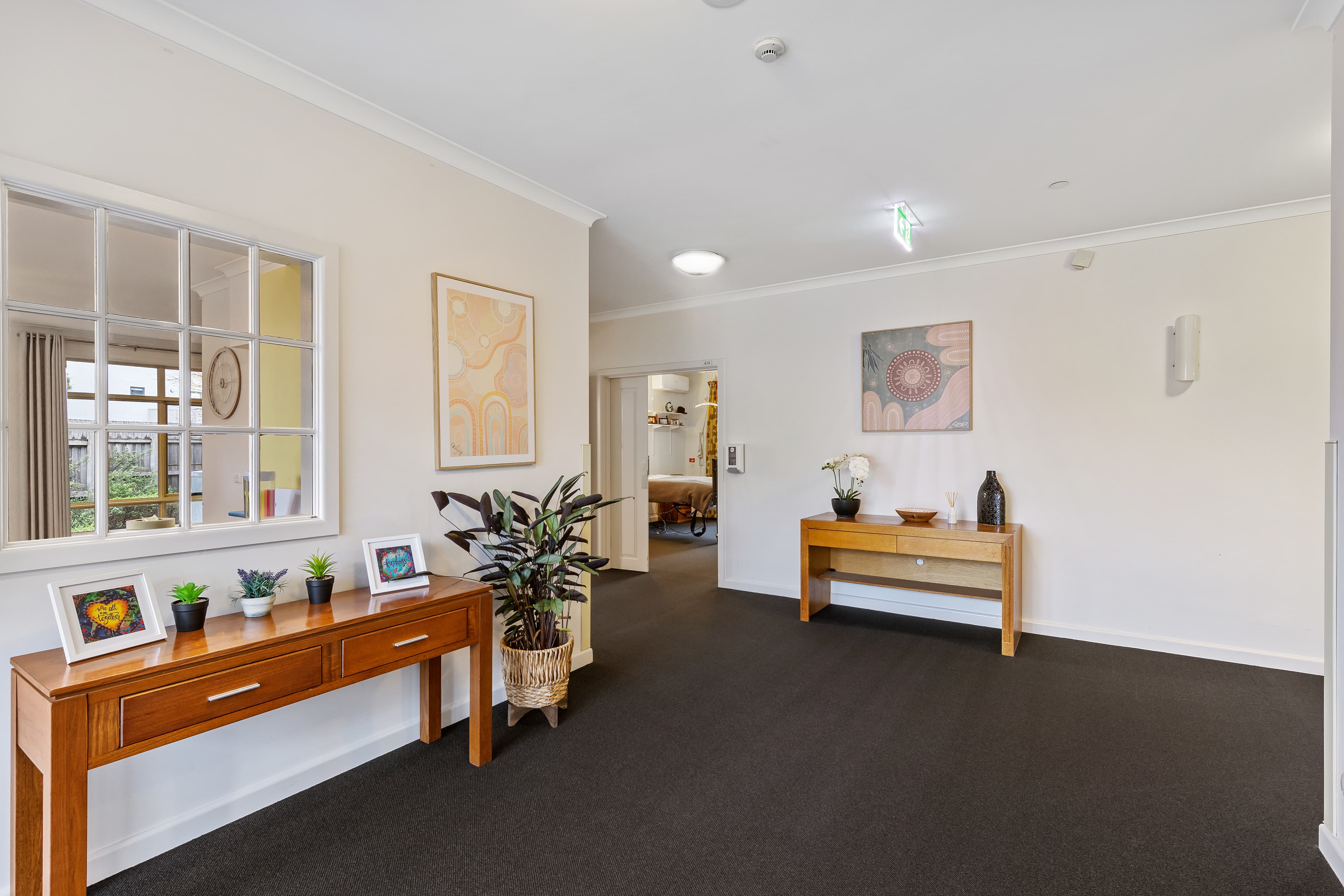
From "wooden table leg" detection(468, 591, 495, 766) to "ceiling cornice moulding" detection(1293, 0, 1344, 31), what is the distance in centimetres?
337

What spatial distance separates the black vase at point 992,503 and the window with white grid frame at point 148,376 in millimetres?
3860

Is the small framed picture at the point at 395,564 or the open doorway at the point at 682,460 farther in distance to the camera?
the open doorway at the point at 682,460

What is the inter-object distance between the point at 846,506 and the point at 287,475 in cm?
351

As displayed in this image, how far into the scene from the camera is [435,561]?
2.84 meters

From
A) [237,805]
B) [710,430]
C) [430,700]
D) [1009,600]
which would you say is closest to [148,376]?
[237,805]

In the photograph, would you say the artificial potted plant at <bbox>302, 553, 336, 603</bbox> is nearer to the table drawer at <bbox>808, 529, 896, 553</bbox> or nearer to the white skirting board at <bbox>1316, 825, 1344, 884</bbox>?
the table drawer at <bbox>808, 529, 896, 553</bbox>

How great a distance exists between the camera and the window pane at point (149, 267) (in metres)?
2.04

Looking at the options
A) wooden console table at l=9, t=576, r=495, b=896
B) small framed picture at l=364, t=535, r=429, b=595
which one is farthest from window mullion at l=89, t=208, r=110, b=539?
small framed picture at l=364, t=535, r=429, b=595

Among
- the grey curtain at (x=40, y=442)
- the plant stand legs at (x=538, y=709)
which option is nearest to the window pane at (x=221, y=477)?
the grey curtain at (x=40, y=442)

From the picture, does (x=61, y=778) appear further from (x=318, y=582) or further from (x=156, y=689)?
(x=318, y=582)

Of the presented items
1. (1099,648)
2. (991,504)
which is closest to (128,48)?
(991,504)

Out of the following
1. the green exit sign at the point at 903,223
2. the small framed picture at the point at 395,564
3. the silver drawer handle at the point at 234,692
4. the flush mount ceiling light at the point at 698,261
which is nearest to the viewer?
the silver drawer handle at the point at 234,692

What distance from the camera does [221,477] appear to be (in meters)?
2.27

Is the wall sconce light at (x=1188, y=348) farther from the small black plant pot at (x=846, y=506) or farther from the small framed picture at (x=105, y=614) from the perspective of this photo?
the small framed picture at (x=105, y=614)
